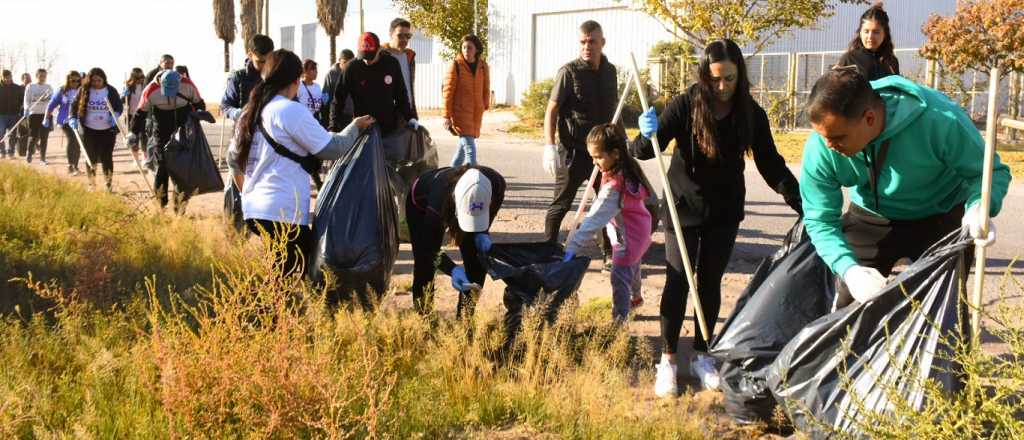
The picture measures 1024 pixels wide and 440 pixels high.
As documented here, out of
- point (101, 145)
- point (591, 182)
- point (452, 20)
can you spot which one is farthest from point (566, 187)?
point (452, 20)

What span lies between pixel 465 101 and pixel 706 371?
16.0 ft

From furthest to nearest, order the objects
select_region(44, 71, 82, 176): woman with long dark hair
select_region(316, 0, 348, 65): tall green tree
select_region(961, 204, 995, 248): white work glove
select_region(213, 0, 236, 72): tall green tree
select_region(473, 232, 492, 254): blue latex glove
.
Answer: select_region(213, 0, 236, 72): tall green tree, select_region(316, 0, 348, 65): tall green tree, select_region(44, 71, 82, 176): woman with long dark hair, select_region(473, 232, 492, 254): blue latex glove, select_region(961, 204, 995, 248): white work glove

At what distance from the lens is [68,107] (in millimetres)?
14102

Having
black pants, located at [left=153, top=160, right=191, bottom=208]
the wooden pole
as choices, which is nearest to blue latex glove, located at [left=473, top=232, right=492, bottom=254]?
the wooden pole

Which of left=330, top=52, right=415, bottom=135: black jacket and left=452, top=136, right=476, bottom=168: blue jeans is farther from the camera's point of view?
left=452, top=136, right=476, bottom=168: blue jeans

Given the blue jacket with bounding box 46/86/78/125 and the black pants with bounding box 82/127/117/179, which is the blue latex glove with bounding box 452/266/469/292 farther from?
the blue jacket with bounding box 46/86/78/125

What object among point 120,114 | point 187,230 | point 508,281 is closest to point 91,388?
point 508,281

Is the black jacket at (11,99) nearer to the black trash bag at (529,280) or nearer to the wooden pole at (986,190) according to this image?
the black trash bag at (529,280)

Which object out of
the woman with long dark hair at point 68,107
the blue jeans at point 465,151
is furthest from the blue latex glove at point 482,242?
the woman with long dark hair at point 68,107

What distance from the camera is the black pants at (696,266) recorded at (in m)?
4.55

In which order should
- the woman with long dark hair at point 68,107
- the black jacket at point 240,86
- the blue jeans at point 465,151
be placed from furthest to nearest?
the woman with long dark hair at point 68,107 < the blue jeans at point 465,151 < the black jacket at point 240,86

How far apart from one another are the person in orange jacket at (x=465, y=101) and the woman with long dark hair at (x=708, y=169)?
4239 millimetres

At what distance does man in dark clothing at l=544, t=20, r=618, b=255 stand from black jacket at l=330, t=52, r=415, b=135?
1358 mm

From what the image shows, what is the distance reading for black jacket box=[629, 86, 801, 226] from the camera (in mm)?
4480
